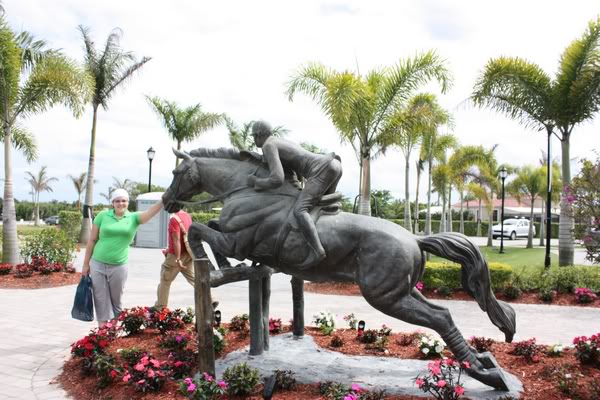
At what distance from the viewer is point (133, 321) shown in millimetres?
6375

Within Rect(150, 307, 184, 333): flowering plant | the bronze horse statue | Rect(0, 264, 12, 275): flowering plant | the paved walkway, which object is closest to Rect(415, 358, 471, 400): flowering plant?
the bronze horse statue

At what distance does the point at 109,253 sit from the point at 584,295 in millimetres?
9577

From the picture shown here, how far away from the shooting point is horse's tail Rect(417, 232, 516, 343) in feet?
14.4

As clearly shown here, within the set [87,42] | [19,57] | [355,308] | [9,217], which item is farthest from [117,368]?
[87,42]

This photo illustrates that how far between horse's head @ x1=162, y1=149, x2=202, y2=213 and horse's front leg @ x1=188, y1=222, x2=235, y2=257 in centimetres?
46

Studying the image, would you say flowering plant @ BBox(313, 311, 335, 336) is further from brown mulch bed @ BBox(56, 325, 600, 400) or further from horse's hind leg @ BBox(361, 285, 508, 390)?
horse's hind leg @ BBox(361, 285, 508, 390)

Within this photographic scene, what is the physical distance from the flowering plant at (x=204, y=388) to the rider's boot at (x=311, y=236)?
52.6 inches

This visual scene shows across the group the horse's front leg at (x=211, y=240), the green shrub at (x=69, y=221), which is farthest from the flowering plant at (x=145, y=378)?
the green shrub at (x=69, y=221)

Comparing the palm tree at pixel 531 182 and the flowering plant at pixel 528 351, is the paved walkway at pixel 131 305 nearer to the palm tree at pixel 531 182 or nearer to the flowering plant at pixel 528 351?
the flowering plant at pixel 528 351

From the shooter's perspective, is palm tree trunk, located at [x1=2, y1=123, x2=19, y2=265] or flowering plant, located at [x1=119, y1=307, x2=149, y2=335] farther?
palm tree trunk, located at [x1=2, y1=123, x2=19, y2=265]

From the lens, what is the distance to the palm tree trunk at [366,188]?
13.4 metres

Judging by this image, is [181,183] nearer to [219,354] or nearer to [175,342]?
[175,342]

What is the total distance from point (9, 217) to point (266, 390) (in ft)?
38.4

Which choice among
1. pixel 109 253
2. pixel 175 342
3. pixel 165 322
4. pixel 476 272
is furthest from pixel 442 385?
pixel 109 253
